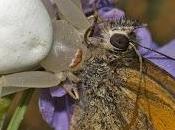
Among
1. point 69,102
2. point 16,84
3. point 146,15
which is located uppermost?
point 16,84

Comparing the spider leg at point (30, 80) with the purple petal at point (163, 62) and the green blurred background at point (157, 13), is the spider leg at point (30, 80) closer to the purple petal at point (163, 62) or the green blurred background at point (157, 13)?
the purple petal at point (163, 62)

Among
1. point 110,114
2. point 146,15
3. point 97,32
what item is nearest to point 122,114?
point 110,114

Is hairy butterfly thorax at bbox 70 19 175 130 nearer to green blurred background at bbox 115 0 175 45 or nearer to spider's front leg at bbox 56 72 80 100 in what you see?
spider's front leg at bbox 56 72 80 100

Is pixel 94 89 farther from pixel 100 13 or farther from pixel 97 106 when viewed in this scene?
pixel 100 13

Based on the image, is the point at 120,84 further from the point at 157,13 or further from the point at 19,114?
the point at 157,13

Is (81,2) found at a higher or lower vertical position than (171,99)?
higher

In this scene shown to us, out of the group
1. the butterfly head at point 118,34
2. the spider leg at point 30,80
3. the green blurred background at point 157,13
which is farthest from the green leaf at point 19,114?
the green blurred background at point 157,13
